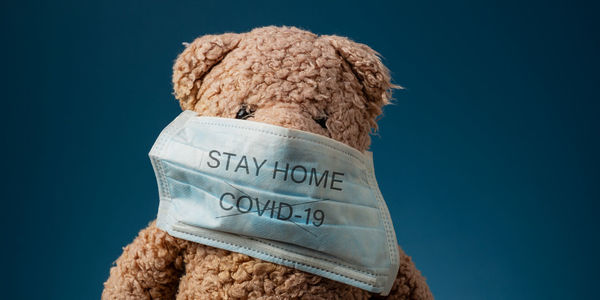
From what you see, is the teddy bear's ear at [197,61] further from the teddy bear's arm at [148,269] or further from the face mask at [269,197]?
the teddy bear's arm at [148,269]

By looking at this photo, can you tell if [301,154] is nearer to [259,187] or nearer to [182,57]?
[259,187]

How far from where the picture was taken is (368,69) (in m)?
0.98

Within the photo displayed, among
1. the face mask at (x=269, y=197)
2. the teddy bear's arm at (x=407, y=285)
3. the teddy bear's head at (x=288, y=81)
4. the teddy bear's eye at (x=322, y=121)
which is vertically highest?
the teddy bear's head at (x=288, y=81)

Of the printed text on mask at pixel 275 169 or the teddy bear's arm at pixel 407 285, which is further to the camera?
the teddy bear's arm at pixel 407 285

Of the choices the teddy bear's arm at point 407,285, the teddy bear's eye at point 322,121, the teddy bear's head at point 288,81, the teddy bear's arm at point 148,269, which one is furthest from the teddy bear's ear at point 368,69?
the teddy bear's arm at point 148,269

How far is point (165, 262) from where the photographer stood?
0.94m

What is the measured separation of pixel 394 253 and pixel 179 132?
1.21ft

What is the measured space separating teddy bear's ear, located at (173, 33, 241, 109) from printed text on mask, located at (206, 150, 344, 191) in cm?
16

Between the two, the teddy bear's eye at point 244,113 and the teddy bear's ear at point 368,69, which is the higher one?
the teddy bear's ear at point 368,69

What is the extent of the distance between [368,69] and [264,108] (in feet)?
0.64

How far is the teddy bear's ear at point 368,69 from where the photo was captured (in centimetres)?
98

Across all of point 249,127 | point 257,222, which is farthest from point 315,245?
point 249,127

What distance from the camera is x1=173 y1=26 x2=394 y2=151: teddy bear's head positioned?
2.96 feet

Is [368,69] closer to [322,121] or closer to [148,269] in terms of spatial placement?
[322,121]
